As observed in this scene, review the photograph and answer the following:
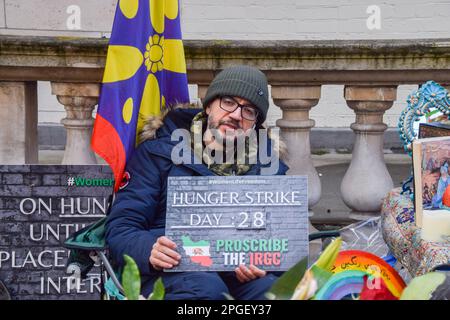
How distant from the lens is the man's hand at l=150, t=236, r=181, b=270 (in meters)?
2.93

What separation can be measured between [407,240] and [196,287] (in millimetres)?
910

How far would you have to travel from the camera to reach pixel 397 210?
3.70 meters

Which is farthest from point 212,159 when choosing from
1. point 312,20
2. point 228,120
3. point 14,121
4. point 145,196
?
point 312,20

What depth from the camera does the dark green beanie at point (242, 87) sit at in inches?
127

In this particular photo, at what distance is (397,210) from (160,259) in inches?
47.4

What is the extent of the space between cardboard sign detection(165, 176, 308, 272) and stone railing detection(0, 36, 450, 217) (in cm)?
118

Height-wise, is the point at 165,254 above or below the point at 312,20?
below

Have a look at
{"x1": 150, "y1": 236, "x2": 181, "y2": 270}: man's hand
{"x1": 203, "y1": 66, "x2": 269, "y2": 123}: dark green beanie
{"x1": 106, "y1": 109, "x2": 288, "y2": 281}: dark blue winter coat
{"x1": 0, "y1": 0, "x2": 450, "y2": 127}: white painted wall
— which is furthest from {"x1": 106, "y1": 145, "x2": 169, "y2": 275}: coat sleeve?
{"x1": 0, "y1": 0, "x2": 450, "y2": 127}: white painted wall

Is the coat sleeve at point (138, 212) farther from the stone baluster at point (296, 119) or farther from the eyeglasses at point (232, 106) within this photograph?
the stone baluster at point (296, 119)

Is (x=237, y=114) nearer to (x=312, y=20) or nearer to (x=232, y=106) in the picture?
(x=232, y=106)

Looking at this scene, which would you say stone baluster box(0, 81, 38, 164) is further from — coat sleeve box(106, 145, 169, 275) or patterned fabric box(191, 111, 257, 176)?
patterned fabric box(191, 111, 257, 176)

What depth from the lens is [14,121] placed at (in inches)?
161
